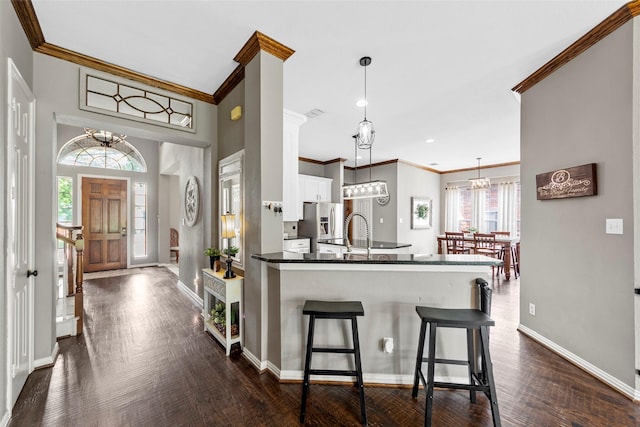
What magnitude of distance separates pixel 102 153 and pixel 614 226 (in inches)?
344

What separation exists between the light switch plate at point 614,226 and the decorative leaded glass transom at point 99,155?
8063mm

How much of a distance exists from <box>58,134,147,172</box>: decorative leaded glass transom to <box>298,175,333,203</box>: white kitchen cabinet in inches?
166

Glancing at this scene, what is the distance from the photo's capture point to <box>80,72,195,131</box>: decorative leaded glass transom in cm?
270

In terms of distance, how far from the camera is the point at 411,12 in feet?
6.62

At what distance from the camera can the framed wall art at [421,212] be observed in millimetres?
7566

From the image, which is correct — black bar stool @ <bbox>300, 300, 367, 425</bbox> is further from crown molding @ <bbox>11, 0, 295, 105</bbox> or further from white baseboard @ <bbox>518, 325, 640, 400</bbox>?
crown molding @ <bbox>11, 0, 295, 105</bbox>

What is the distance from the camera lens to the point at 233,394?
2033 mm

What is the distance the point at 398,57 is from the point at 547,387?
3.09 meters

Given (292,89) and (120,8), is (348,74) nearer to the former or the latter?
(292,89)

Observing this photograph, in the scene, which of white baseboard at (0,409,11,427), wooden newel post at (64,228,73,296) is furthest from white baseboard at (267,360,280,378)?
wooden newel post at (64,228,73,296)

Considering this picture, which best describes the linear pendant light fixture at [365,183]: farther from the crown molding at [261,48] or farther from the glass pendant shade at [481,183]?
the glass pendant shade at [481,183]

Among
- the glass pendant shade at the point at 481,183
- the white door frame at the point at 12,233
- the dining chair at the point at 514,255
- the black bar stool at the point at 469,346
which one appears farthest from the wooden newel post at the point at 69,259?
the glass pendant shade at the point at 481,183

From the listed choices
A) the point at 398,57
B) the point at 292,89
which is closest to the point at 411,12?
the point at 398,57

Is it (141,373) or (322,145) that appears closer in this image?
(141,373)
